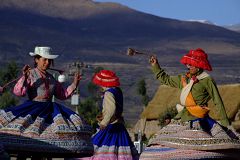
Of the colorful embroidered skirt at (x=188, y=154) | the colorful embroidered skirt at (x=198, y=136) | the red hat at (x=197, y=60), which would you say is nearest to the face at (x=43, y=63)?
the red hat at (x=197, y=60)

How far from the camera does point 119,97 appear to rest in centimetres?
1407

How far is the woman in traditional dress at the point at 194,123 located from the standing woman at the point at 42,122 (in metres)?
1.06

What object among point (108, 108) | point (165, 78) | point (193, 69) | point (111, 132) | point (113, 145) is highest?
point (193, 69)

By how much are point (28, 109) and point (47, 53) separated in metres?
0.97

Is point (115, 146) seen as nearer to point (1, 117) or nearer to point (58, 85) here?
point (58, 85)

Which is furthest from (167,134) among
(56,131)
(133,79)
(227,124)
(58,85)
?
(133,79)

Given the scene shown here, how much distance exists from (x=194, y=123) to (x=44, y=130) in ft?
5.99

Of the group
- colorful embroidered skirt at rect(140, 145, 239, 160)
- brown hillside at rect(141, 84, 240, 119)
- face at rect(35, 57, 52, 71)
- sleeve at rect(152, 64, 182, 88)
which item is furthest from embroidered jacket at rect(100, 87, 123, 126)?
brown hillside at rect(141, 84, 240, 119)

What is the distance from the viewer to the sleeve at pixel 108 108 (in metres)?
13.7

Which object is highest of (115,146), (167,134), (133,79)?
(167,134)

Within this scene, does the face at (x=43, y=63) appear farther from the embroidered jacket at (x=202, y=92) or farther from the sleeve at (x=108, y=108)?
the embroidered jacket at (x=202, y=92)

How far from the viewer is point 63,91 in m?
12.4

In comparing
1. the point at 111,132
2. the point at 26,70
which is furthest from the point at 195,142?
the point at 111,132

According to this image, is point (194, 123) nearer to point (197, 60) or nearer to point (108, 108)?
point (197, 60)
